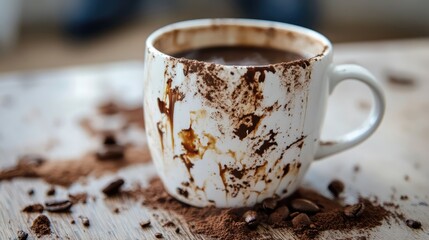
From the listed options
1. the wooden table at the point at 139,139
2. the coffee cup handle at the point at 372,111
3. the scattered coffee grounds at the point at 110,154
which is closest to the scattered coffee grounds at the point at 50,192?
the wooden table at the point at 139,139

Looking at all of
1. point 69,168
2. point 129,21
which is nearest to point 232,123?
point 69,168

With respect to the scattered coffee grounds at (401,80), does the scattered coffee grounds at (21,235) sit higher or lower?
lower

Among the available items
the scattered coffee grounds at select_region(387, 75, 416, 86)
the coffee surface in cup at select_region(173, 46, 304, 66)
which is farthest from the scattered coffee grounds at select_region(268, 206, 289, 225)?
the scattered coffee grounds at select_region(387, 75, 416, 86)

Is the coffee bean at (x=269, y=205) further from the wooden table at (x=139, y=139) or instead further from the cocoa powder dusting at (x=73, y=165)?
the cocoa powder dusting at (x=73, y=165)

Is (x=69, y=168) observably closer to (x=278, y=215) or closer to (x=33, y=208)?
(x=33, y=208)

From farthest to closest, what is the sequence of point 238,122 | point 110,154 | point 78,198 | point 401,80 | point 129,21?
point 129,21 → point 401,80 → point 110,154 → point 78,198 → point 238,122

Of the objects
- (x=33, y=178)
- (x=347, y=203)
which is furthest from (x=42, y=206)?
(x=347, y=203)

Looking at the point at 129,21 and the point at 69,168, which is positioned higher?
the point at 69,168
